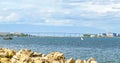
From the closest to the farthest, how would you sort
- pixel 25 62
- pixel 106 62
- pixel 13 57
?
pixel 25 62 → pixel 13 57 → pixel 106 62

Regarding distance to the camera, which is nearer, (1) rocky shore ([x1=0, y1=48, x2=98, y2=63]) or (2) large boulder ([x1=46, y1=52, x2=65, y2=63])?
(1) rocky shore ([x1=0, y1=48, x2=98, y2=63])

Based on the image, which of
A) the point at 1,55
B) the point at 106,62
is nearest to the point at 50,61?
the point at 1,55

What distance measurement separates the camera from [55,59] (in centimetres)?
3516

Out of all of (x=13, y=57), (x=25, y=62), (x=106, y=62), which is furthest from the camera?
(x=106, y=62)

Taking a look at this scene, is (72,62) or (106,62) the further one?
(106,62)

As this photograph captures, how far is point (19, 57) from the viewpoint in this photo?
3481 centimetres

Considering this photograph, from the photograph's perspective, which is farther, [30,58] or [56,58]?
[56,58]

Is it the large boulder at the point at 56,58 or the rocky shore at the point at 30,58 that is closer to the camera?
the rocky shore at the point at 30,58

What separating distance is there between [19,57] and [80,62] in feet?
17.1

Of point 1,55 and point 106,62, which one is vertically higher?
point 1,55

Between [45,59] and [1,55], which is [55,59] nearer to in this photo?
[45,59]

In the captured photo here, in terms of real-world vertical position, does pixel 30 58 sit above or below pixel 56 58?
above

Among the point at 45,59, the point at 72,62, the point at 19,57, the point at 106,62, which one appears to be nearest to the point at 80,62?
the point at 72,62

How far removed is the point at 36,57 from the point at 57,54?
1.80 m
